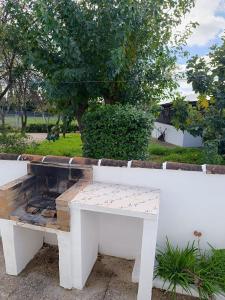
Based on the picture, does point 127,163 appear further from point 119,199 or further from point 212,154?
point 212,154

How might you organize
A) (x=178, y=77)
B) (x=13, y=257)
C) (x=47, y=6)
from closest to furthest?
1. (x=13, y=257)
2. (x=47, y=6)
3. (x=178, y=77)

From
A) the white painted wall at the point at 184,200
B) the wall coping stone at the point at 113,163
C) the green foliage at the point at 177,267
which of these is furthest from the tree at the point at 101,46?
the green foliage at the point at 177,267

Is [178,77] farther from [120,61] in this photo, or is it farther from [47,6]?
[47,6]

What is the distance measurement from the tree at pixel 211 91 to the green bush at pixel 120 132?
5.74 ft

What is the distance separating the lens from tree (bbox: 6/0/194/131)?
5297mm

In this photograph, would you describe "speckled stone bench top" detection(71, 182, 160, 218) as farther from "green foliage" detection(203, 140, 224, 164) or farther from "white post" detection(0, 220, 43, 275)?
"green foliage" detection(203, 140, 224, 164)

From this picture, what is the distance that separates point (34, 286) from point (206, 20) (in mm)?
8302

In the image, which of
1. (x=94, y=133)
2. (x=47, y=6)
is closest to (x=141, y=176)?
(x=94, y=133)

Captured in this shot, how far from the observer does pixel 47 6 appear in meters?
5.26

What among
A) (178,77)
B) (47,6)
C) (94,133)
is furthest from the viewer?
(178,77)

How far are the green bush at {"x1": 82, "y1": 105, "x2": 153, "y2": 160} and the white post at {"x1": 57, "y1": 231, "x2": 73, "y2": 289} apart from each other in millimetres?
2519

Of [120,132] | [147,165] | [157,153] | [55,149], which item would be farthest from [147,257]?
[55,149]

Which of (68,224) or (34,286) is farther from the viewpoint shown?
(34,286)

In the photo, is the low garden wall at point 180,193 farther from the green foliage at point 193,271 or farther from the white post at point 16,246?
the white post at point 16,246
